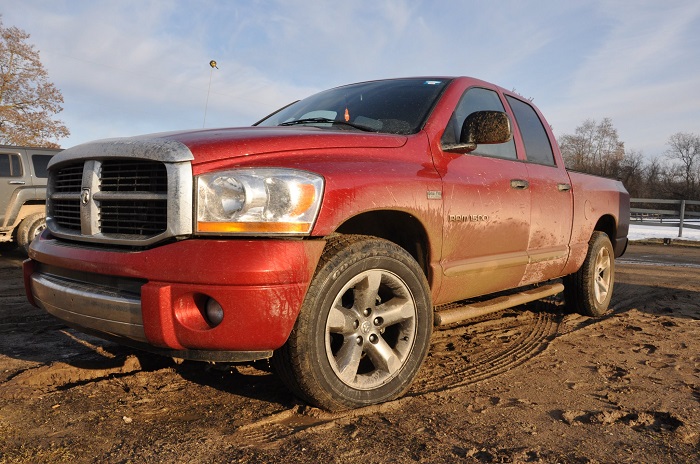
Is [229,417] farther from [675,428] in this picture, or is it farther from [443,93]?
[443,93]

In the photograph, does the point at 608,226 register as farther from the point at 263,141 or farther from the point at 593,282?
the point at 263,141

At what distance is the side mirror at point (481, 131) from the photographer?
10.3 ft

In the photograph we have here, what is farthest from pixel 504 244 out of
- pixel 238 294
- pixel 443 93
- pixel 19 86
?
pixel 19 86

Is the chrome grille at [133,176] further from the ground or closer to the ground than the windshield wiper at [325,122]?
closer to the ground

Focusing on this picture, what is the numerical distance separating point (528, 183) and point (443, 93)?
36.8 inches

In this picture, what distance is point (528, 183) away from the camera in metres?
3.80

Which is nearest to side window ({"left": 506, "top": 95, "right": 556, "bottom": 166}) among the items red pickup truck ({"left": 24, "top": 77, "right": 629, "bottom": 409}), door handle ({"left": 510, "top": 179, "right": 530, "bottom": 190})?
door handle ({"left": 510, "top": 179, "right": 530, "bottom": 190})

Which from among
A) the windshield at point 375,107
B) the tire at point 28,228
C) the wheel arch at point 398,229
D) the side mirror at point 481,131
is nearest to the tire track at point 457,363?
the wheel arch at point 398,229

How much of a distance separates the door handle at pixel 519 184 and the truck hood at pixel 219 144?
1116 millimetres

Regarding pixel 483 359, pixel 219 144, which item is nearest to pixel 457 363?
pixel 483 359

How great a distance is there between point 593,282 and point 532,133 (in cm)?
153

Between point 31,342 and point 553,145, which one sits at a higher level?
point 553,145

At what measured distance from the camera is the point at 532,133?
438 centimetres

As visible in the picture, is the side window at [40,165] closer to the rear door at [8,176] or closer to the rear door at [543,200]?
the rear door at [8,176]
